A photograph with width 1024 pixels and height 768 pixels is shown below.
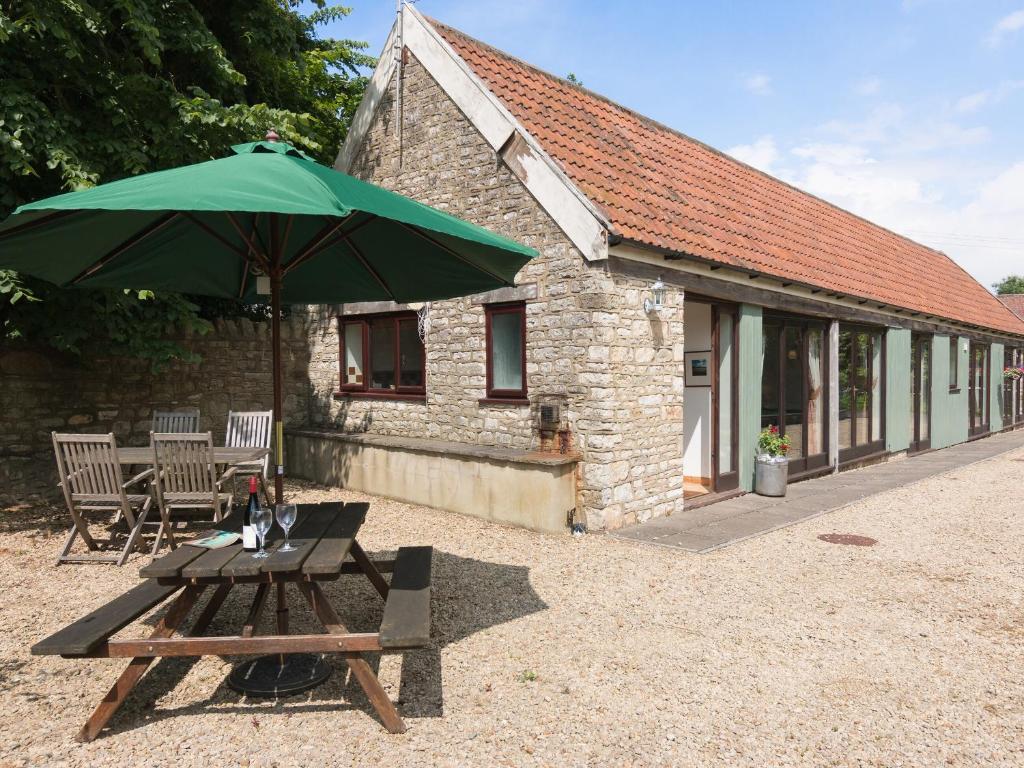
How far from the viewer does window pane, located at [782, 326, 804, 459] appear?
33.9ft

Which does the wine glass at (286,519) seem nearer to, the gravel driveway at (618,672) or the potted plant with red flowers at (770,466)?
the gravel driveway at (618,672)

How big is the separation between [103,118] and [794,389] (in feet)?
31.8

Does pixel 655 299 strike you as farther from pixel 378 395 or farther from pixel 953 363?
pixel 953 363

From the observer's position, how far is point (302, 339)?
38.6ft

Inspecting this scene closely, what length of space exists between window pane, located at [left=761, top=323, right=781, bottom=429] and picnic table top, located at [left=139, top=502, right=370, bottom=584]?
7347 mm

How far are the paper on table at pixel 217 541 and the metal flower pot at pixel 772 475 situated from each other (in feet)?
23.7

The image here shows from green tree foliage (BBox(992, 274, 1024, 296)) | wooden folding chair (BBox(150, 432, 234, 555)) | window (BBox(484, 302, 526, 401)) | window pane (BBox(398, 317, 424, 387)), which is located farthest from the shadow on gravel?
green tree foliage (BBox(992, 274, 1024, 296))

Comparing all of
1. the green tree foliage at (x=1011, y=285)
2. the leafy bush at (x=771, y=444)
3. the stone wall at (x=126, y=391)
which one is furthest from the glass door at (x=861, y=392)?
the green tree foliage at (x=1011, y=285)

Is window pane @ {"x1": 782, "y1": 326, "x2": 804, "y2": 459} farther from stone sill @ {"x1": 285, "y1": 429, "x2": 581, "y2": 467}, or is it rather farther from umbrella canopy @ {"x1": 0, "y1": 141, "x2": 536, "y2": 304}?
umbrella canopy @ {"x1": 0, "y1": 141, "x2": 536, "y2": 304}

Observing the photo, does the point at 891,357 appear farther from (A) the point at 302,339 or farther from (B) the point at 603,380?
(A) the point at 302,339

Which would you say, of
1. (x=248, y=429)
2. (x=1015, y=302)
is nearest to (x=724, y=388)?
(x=248, y=429)

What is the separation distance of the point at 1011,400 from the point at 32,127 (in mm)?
24100

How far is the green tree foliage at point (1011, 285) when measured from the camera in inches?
3110

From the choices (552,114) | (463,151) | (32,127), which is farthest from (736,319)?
(32,127)
